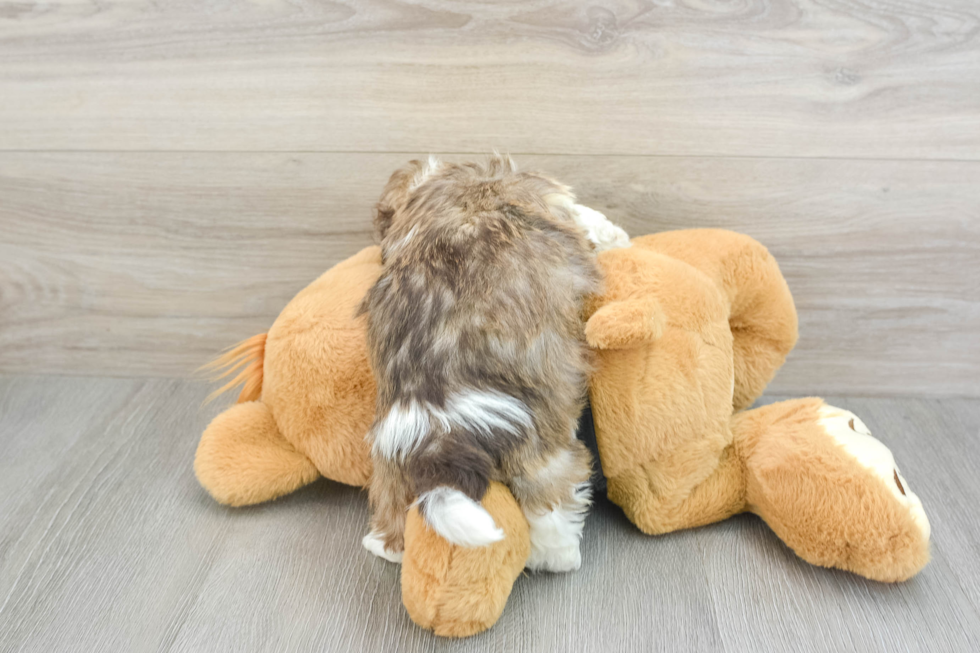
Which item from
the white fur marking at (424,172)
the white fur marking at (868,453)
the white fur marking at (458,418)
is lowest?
the white fur marking at (868,453)

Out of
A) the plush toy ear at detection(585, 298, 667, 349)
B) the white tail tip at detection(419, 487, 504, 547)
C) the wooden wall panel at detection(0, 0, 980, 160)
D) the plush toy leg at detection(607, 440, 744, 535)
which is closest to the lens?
the white tail tip at detection(419, 487, 504, 547)

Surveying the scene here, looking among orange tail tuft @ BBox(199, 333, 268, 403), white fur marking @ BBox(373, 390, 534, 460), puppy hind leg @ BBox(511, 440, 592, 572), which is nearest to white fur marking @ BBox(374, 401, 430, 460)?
white fur marking @ BBox(373, 390, 534, 460)

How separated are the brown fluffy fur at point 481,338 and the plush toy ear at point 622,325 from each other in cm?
3

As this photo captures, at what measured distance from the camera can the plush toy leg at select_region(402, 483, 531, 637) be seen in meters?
0.73

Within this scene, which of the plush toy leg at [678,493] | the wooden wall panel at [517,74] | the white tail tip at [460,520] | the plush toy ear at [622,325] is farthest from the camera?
the wooden wall panel at [517,74]

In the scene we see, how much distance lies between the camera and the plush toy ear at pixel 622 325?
75 cm

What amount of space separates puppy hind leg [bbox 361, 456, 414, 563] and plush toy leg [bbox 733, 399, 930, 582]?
425 mm

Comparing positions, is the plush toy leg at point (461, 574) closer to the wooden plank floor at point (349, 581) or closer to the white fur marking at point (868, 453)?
the wooden plank floor at point (349, 581)

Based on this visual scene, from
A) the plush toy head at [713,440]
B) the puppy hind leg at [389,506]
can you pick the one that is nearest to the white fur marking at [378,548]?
the puppy hind leg at [389,506]

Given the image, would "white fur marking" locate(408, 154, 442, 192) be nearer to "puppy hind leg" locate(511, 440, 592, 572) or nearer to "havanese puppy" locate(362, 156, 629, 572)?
"havanese puppy" locate(362, 156, 629, 572)

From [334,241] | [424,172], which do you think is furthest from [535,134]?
[334,241]

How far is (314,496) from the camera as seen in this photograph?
1016 mm

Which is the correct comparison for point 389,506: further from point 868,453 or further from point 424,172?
point 868,453

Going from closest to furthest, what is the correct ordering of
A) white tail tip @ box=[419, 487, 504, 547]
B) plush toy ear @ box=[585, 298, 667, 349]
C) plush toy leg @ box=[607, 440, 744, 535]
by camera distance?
white tail tip @ box=[419, 487, 504, 547] → plush toy ear @ box=[585, 298, 667, 349] → plush toy leg @ box=[607, 440, 744, 535]
